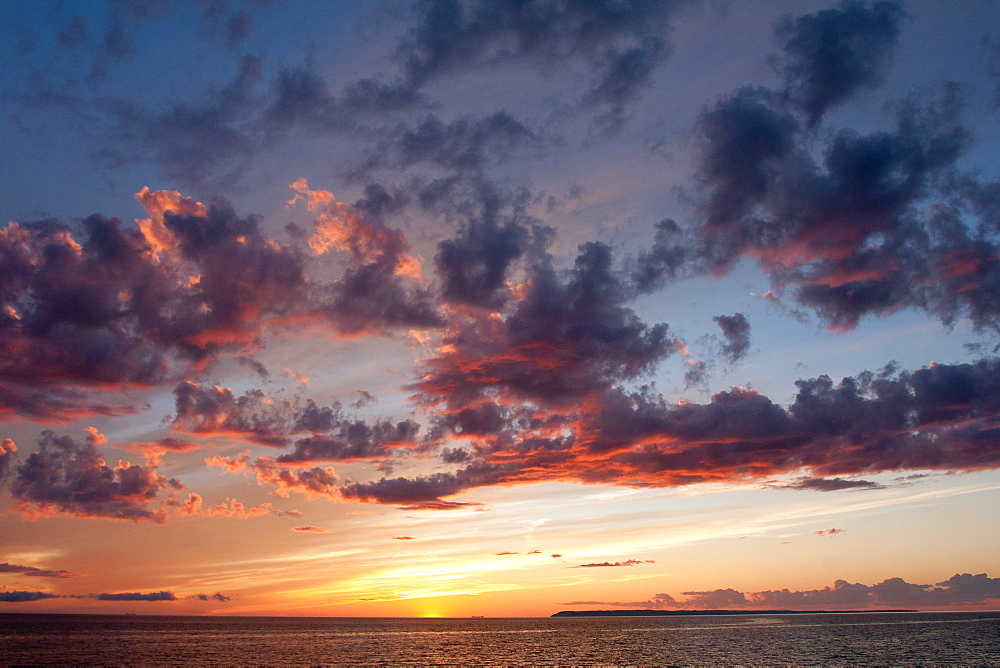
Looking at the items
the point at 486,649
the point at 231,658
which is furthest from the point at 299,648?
the point at 486,649

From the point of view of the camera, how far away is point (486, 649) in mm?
172500

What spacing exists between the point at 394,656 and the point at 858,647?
115m

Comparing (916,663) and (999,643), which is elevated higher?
(916,663)

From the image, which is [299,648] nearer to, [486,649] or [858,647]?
[486,649]

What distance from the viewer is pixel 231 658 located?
462 feet

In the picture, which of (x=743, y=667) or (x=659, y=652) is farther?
(x=659, y=652)

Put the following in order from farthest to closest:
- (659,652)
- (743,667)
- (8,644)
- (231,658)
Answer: (8,644), (659,652), (231,658), (743,667)

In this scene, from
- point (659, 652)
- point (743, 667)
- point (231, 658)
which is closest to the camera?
point (743, 667)

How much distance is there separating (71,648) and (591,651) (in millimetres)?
125101

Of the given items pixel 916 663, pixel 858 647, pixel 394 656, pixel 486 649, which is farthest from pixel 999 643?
pixel 394 656

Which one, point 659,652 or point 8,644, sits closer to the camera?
point 659,652

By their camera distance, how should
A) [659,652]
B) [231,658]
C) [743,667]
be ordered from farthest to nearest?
[659,652] → [231,658] → [743,667]

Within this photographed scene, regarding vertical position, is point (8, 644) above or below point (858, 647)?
above

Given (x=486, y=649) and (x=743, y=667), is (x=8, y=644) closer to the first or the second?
(x=486, y=649)
